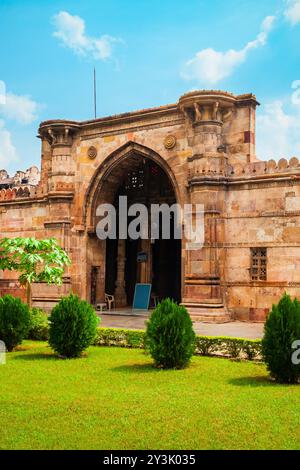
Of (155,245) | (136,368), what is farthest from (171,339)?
(155,245)

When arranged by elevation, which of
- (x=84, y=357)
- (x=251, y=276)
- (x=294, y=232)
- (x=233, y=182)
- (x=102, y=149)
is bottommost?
(x=84, y=357)

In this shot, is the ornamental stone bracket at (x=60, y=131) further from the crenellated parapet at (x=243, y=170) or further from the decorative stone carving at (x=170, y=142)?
the crenellated parapet at (x=243, y=170)

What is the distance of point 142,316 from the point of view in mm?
18109

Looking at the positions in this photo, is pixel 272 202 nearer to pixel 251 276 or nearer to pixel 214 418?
pixel 251 276

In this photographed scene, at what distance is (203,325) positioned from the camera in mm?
15031

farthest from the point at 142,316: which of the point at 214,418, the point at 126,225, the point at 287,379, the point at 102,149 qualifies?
the point at 214,418

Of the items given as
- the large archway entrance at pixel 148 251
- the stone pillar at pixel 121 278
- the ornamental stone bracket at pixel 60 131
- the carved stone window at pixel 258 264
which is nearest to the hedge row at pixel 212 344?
the carved stone window at pixel 258 264

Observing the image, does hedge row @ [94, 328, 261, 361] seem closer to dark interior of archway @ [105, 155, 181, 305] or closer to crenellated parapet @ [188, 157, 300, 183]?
crenellated parapet @ [188, 157, 300, 183]

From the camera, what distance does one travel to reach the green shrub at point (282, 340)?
327 inches

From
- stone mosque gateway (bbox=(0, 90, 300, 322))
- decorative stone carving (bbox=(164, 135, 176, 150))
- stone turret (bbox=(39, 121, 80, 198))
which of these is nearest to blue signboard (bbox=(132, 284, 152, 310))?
stone mosque gateway (bbox=(0, 90, 300, 322))

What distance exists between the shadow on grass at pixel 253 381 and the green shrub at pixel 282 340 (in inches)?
7.2

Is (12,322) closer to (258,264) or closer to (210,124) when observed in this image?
(258,264)

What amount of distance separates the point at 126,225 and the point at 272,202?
24.0 feet

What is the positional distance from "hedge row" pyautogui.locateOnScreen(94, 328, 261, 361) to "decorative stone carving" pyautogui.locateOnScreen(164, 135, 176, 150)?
23.8ft
